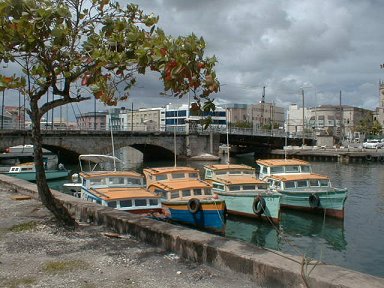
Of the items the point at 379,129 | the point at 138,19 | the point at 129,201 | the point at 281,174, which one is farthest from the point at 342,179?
the point at 379,129

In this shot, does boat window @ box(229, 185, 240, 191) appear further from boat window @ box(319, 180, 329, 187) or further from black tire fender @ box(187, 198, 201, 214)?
boat window @ box(319, 180, 329, 187)

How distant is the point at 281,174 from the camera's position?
105 feet

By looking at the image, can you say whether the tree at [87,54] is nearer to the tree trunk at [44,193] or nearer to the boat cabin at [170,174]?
the tree trunk at [44,193]

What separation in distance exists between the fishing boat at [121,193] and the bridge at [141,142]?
25.0 m

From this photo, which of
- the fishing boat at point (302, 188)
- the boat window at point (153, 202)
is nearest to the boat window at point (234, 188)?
the fishing boat at point (302, 188)

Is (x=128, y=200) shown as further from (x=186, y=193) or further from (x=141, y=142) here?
(x=141, y=142)

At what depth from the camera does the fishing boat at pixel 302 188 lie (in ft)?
91.1

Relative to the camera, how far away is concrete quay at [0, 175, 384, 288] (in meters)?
6.54

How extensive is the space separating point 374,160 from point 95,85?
7909cm

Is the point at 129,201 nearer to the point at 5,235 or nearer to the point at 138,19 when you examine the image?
the point at 5,235

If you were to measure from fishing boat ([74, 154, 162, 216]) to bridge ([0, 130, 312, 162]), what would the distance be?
25.0m

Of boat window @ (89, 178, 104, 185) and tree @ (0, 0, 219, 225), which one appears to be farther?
boat window @ (89, 178, 104, 185)

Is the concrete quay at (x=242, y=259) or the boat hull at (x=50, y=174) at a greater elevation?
the concrete quay at (x=242, y=259)

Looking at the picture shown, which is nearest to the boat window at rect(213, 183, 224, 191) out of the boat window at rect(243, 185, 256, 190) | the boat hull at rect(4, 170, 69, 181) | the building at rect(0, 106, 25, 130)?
the boat window at rect(243, 185, 256, 190)
